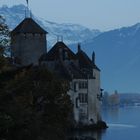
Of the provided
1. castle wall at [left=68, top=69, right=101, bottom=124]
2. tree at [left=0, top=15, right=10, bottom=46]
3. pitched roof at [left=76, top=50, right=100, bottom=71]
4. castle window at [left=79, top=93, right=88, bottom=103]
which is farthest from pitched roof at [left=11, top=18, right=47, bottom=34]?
tree at [left=0, top=15, right=10, bottom=46]

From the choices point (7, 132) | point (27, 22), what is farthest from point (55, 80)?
point (27, 22)

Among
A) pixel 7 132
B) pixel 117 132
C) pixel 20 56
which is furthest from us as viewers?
pixel 20 56

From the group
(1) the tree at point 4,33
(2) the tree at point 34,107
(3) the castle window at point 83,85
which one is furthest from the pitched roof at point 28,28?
(1) the tree at point 4,33

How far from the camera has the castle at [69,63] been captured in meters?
98.3

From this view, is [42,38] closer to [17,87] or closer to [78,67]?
[78,67]

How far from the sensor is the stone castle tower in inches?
4048

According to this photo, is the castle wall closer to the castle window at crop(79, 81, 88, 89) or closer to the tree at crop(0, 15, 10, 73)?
the castle window at crop(79, 81, 88, 89)

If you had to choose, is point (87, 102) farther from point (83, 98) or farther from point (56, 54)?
point (56, 54)

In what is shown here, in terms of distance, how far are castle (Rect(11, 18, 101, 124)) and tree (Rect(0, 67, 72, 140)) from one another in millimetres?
49184

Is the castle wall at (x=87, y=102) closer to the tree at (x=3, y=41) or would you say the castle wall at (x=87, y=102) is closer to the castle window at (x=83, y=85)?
the castle window at (x=83, y=85)

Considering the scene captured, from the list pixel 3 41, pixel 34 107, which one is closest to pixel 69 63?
pixel 34 107

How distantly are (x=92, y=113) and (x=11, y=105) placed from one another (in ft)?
214

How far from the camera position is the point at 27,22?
104 metres

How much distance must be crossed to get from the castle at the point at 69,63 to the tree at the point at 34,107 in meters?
49.2
